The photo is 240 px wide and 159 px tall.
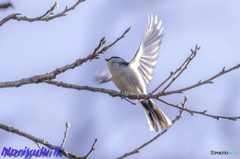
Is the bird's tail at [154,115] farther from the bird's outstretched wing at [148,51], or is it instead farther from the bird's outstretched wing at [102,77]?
the bird's outstretched wing at [102,77]

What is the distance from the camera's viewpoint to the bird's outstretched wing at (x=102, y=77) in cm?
412

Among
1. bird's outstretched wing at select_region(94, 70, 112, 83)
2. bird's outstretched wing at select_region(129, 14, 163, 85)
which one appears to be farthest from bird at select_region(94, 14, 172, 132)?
bird's outstretched wing at select_region(94, 70, 112, 83)

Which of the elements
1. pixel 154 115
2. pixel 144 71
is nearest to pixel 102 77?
pixel 144 71

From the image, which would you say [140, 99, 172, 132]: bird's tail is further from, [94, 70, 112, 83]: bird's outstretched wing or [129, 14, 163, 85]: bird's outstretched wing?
[94, 70, 112, 83]: bird's outstretched wing

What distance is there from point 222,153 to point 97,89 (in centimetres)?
201

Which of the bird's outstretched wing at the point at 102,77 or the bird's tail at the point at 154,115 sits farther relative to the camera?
the bird's outstretched wing at the point at 102,77

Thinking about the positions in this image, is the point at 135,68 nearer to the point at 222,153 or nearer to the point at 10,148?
the point at 222,153

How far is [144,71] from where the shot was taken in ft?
12.5

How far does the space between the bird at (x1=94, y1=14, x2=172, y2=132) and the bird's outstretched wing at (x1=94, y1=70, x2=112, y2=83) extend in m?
0.38

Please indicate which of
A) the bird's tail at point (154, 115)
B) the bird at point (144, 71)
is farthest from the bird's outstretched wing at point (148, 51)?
the bird's tail at point (154, 115)

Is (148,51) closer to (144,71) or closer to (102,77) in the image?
(144,71)

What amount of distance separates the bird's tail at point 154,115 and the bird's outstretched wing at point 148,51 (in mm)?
301

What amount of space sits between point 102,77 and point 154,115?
0.99 meters

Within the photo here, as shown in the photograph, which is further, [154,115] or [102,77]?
[102,77]
